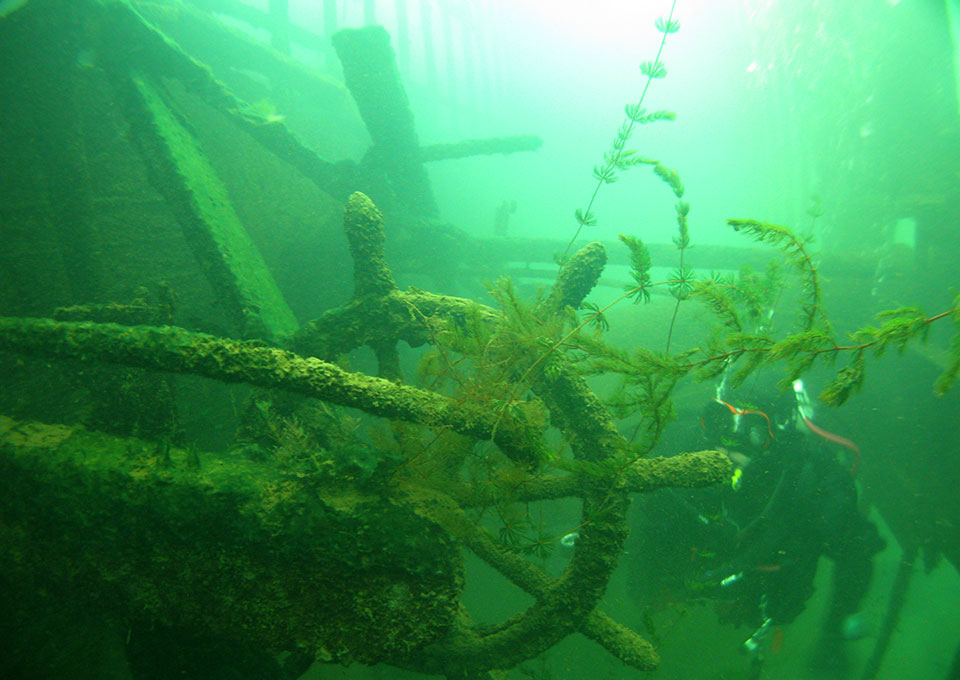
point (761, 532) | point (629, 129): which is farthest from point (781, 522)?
point (629, 129)

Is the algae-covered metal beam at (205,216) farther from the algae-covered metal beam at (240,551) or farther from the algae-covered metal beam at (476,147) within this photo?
the algae-covered metal beam at (476,147)

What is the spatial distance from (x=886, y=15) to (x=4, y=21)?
1781cm

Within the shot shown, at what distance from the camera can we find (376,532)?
1.85 meters

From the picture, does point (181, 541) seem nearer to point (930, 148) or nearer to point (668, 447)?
point (668, 447)

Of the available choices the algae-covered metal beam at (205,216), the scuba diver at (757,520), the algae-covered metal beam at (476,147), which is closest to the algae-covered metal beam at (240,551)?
the algae-covered metal beam at (205,216)

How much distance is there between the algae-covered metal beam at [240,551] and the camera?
1.83 metres

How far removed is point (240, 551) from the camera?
1.85 m

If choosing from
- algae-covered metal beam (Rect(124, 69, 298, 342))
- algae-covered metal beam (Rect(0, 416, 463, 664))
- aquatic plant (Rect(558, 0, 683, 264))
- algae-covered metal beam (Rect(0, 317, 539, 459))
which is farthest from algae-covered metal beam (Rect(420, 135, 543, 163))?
algae-covered metal beam (Rect(0, 416, 463, 664))

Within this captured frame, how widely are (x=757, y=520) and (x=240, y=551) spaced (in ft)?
17.6

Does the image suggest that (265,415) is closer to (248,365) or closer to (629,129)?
(248,365)

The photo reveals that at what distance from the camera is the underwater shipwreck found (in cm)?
186

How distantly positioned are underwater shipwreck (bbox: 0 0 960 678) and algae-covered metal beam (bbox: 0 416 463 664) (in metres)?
0.01

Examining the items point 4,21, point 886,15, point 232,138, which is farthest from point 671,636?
point 886,15

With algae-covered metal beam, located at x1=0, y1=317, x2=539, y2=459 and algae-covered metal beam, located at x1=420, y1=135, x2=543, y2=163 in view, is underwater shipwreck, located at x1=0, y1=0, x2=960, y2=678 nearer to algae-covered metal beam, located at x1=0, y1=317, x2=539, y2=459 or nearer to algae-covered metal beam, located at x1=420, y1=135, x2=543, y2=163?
algae-covered metal beam, located at x1=0, y1=317, x2=539, y2=459
